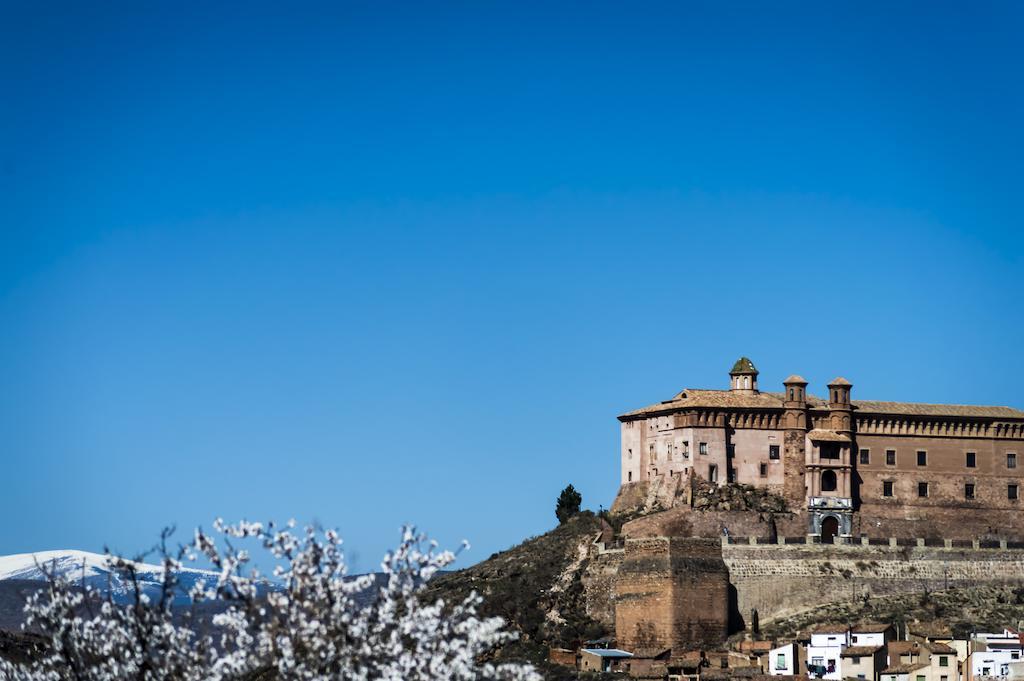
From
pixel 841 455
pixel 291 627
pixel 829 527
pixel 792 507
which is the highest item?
pixel 841 455

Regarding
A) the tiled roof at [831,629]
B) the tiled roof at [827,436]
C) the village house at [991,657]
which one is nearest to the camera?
the village house at [991,657]

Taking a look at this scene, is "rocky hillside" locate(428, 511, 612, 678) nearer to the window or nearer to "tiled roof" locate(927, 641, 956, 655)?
the window

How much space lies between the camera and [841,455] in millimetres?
87375

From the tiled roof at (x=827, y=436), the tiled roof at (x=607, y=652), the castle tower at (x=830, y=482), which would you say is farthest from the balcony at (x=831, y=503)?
the tiled roof at (x=607, y=652)

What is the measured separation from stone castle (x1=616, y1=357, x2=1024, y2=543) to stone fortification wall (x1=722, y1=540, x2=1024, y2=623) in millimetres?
2324

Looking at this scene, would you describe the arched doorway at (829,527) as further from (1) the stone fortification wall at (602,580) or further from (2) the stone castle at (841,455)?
(1) the stone fortification wall at (602,580)

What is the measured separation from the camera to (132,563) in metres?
30.4

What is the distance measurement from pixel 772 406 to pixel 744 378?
399cm

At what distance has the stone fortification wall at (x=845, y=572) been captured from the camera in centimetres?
8069

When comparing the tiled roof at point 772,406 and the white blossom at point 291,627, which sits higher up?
the tiled roof at point 772,406

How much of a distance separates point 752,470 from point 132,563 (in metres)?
60.1

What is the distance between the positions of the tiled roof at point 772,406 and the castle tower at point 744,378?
0.57 m

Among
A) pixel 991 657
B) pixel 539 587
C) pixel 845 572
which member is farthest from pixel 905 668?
pixel 539 587

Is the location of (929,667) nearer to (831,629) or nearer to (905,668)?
(905,668)
